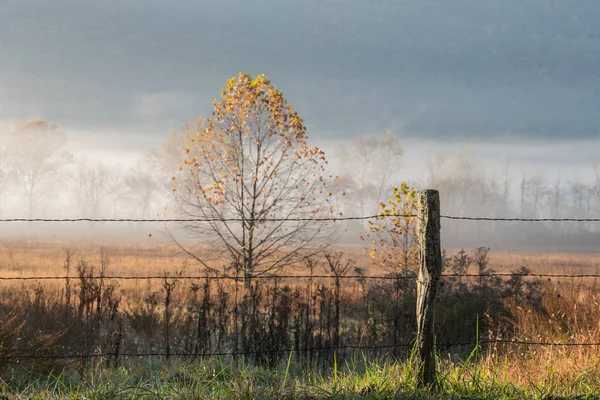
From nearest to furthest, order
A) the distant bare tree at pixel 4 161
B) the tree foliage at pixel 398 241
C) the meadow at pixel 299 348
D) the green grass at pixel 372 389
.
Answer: the green grass at pixel 372 389
the meadow at pixel 299 348
the tree foliage at pixel 398 241
the distant bare tree at pixel 4 161

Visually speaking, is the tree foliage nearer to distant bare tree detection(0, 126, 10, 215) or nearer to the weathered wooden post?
the weathered wooden post

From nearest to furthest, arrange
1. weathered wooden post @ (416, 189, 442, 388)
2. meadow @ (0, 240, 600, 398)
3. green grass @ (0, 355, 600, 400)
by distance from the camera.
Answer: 1. green grass @ (0, 355, 600, 400)
2. weathered wooden post @ (416, 189, 442, 388)
3. meadow @ (0, 240, 600, 398)

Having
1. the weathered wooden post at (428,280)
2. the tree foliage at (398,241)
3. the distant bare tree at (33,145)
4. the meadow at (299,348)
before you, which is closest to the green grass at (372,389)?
the meadow at (299,348)

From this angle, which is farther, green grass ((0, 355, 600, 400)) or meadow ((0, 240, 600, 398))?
meadow ((0, 240, 600, 398))

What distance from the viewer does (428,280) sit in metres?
5.48

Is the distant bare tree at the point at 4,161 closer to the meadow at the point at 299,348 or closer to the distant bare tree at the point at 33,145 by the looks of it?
the distant bare tree at the point at 33,145

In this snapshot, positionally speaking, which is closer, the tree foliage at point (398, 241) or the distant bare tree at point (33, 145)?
the tree foliage at point (398, 241)

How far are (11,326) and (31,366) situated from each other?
21.1 inches

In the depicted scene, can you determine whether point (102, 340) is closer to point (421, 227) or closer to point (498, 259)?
point (421, 227)

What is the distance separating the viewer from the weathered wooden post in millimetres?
5473

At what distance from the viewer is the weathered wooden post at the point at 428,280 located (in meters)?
5.47

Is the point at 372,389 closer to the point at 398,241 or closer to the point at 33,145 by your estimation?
the point at 398,241

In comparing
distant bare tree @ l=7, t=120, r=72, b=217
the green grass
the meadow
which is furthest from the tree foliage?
distant bare tree @ l=7, t=120, r=72, b=217

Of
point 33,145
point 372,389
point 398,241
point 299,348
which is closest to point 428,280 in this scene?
point 372,389
